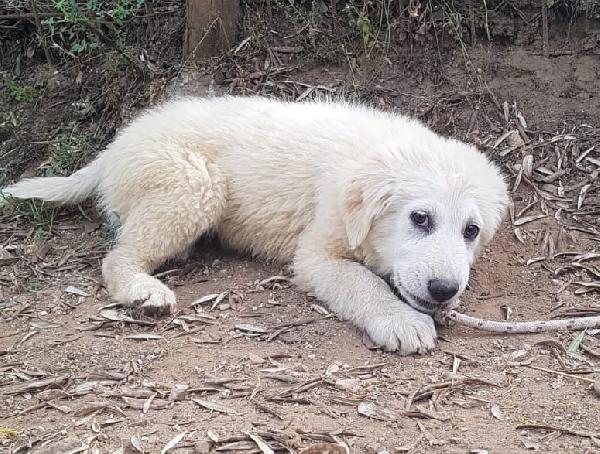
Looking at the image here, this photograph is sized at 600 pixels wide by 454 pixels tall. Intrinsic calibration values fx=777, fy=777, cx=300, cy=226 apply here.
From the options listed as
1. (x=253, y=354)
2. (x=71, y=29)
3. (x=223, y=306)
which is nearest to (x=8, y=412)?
(x=253, y=354)

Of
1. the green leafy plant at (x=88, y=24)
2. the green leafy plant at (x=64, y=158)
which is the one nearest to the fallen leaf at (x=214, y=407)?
the green leafy plant at (x=64, y=158)

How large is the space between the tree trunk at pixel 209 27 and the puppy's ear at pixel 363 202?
2701mm

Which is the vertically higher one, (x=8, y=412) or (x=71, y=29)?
(x=71, y=29)

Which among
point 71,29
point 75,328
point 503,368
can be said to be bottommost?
point 75,328

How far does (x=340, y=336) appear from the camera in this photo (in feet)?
14.3

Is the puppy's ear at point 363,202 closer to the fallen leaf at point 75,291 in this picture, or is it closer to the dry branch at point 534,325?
the dry branch at point 534,325

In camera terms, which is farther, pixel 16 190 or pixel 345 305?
pixel 16 190

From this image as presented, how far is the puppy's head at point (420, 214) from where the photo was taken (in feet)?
14.3

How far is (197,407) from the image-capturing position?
352 cm

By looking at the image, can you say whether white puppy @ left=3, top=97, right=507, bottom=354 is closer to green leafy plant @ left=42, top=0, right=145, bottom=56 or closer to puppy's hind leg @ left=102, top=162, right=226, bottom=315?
puppy's hind leg @ left=102, top=162, right=226, bottom=315

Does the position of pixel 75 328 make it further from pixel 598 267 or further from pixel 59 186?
pixel 598 267

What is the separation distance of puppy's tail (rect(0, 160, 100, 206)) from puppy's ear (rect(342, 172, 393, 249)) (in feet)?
7.06

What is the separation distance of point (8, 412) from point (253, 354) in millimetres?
1221

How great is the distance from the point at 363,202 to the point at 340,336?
2.66 feet
